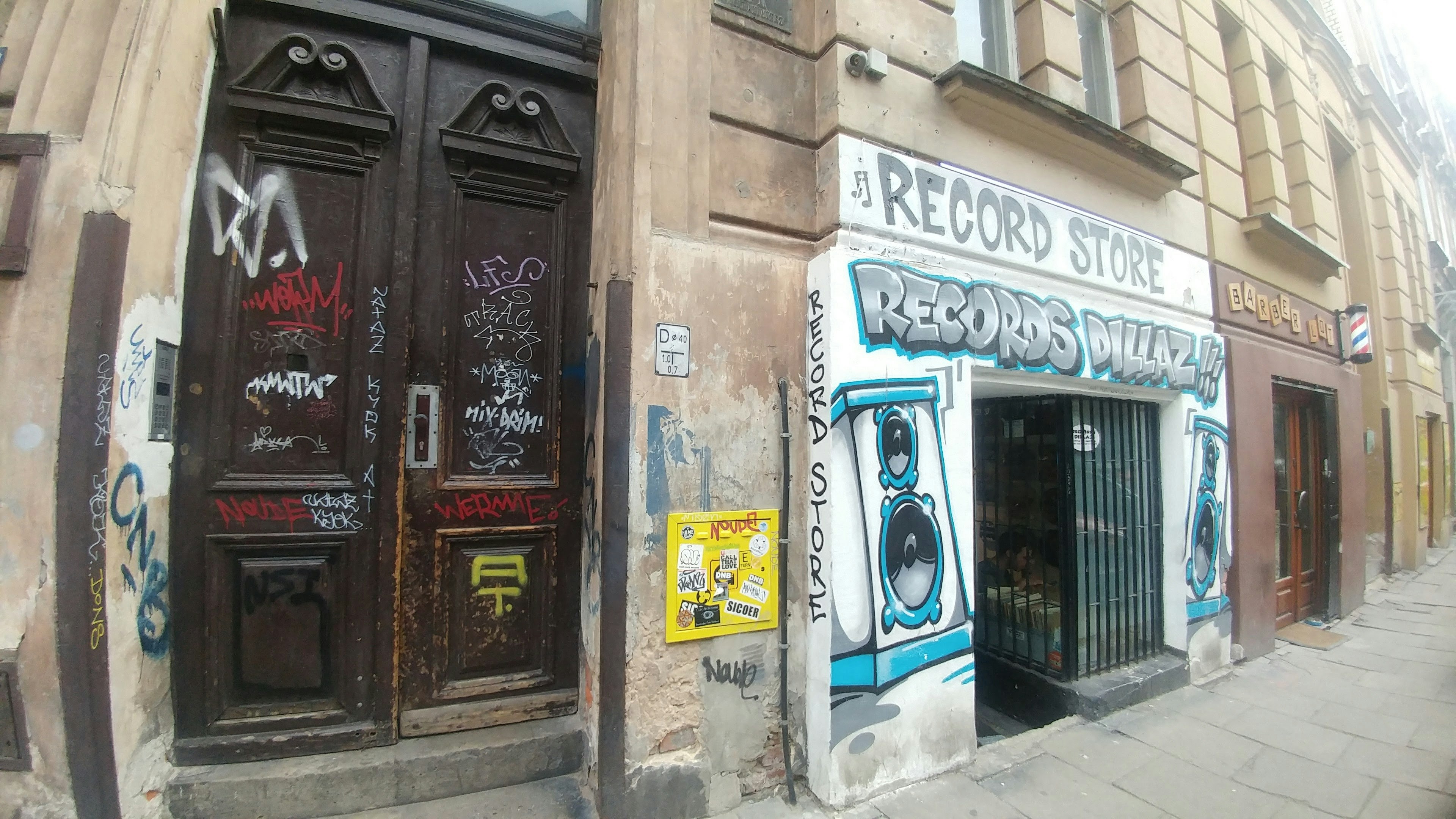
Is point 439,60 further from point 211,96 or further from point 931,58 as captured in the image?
point 931,58

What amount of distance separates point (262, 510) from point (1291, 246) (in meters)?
9.43

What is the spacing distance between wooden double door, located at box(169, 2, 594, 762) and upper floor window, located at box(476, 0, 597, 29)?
222mm

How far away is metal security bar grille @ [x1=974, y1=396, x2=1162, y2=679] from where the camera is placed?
4.44 metres

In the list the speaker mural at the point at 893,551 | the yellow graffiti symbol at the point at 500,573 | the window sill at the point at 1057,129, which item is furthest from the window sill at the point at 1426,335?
the yellow graffiti symbol at the point at 500,573

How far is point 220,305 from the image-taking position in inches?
112

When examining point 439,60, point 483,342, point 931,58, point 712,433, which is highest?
point 931,58

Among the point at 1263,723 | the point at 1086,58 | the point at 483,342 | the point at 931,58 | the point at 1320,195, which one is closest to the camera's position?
the point at 483,342

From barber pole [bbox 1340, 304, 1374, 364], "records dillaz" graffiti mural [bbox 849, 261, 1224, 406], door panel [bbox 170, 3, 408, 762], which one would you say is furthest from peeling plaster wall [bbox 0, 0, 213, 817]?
barber pole [bbox 1340, 304, 1374, 364]

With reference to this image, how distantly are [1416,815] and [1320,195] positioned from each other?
7344 mm

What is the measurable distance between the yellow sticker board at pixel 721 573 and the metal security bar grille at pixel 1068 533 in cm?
272

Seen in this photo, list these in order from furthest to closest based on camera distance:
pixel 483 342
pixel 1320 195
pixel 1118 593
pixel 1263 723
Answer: pixel 1320 195 → pixel 1118 593 → pixel 1263 723 → pixel 483 342

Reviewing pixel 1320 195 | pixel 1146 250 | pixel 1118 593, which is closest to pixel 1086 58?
pixel 1146 250

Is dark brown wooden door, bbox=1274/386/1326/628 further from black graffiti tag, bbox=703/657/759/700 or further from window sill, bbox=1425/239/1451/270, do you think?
window sill, bbox=1425/239/1451/270

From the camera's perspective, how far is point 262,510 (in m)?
2.81
